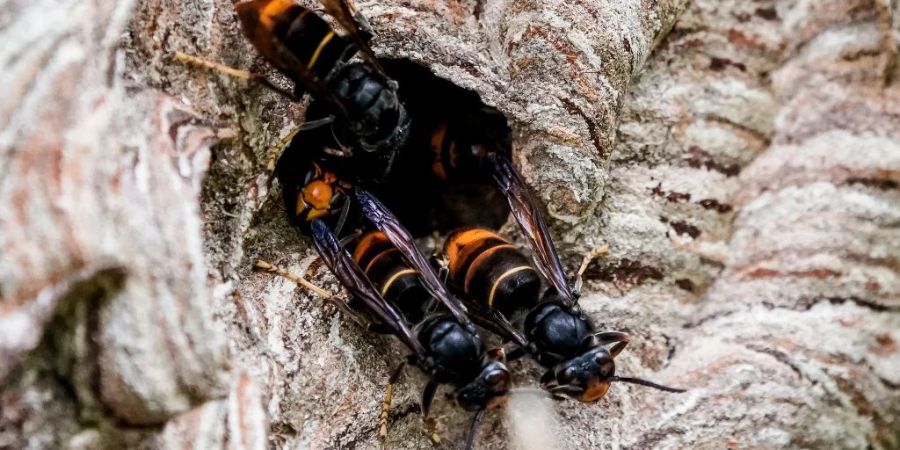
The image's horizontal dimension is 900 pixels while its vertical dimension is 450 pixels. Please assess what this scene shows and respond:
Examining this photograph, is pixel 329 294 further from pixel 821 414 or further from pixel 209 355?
pixel 821 414

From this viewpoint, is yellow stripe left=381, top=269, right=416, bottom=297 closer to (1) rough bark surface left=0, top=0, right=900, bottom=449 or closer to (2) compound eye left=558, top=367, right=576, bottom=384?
(1) rough bark surface left=0, top=0, right=900, bottom=449

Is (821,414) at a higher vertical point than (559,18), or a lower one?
lower

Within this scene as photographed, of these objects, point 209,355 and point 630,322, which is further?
point 630,322

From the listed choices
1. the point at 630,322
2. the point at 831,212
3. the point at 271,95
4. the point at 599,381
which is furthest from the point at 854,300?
the point at 271,95

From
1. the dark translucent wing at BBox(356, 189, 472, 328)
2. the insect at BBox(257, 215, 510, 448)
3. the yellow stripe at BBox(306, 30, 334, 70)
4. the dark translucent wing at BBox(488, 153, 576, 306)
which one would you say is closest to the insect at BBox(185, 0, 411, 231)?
the yellow stripe at BBox(306, 30, 334, 70)

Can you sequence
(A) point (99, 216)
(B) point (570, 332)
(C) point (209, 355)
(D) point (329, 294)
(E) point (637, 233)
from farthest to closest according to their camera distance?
(E) point (637, 233) < (B) point (570, 332) < (D) point (329, 294) < (C) point (209, 355) < (A) point (99, 216)

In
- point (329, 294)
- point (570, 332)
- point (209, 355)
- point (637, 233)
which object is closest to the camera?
point (209, 355)

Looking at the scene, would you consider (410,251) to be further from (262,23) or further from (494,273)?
(262,23)
